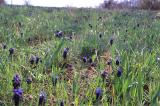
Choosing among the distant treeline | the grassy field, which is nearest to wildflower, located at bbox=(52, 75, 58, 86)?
the grassy field

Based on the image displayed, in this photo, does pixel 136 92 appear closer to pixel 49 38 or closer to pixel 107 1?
pixel 49 38

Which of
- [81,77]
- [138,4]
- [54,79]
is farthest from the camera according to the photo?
[138,4]

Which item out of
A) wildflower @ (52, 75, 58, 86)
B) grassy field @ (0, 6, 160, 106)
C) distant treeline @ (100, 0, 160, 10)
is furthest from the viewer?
distant treeline @ (100, 0, 160, 10)

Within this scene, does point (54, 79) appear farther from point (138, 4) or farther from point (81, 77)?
point (138, 4)

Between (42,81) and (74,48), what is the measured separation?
1.12m

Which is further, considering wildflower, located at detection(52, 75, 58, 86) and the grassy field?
wildflower, located at detection(52, 75, 58, 86)

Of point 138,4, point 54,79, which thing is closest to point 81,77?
point 54,79

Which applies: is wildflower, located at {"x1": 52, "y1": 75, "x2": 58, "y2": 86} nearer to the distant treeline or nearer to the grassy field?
the grassy field

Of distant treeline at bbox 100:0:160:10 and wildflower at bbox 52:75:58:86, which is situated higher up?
distant treeline at bbox 100:0:160:10

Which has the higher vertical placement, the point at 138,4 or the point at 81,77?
the point at 138,4

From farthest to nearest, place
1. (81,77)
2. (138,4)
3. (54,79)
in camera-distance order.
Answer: (138,4) → (81,77) → (54,79)

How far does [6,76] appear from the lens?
2.42 metres

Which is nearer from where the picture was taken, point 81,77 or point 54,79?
point 54,79

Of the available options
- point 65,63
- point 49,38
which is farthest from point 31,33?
point 65,63
